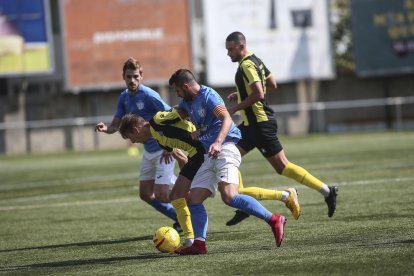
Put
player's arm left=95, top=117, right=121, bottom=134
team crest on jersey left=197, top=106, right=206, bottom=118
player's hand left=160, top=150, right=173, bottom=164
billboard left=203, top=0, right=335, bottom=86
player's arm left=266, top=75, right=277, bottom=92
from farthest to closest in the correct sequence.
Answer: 1. billboard left=203, top=0, right=335, bottom=86
2. player's arm left=266, top=75, right=277, bottom=92
3. player's arm left=95, top=117, right=121, bottom=134
4. player's hand left=160, top=150, right=173, bottom=164
5. team crest on jersey left=197, top=106, right=206, bottom=118

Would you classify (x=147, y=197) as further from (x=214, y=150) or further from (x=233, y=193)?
(x=214, y=150)

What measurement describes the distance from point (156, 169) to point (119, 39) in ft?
73.5

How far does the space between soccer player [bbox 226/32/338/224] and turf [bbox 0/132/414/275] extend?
389 mm

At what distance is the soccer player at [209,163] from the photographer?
8.54 m

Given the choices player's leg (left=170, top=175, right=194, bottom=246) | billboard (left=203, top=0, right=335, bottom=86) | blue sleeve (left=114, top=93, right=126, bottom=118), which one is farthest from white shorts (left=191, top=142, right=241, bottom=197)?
billboard (left=203, top=0, right=335, bottom=86)

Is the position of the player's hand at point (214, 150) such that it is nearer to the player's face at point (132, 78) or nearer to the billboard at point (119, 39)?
the player's face at point (132, 78)

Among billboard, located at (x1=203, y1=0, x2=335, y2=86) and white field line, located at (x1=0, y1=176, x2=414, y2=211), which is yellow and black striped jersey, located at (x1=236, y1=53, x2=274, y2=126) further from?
billboard, located at (x1=203, y1=0, x2=335, y2=86)

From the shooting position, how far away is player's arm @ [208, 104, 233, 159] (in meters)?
8.22

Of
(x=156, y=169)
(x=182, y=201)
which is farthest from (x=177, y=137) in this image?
(x=156, y=169)

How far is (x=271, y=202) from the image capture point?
13008mm

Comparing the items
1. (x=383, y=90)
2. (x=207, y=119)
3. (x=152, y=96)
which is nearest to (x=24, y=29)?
(x=383, y=90)

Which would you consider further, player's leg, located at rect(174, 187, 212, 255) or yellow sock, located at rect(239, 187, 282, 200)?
yellow sock, located at rect(239, 187, 282, 200)

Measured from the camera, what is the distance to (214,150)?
26.9ft

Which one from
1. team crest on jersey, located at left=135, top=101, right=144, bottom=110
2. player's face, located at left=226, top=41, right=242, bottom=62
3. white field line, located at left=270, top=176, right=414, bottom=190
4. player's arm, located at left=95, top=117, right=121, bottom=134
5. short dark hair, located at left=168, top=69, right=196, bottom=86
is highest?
player's face, located at left=226, top=41, right=242, bottom=62
